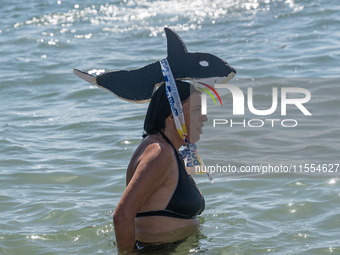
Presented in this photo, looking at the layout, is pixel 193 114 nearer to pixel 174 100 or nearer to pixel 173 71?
pixel 174 100

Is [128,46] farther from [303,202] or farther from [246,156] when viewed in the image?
[303,202]

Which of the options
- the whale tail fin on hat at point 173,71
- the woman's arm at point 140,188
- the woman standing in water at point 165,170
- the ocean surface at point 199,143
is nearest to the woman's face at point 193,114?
the woman standing in water at point 165,170

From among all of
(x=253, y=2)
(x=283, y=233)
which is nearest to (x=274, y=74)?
(x=283, y=233)

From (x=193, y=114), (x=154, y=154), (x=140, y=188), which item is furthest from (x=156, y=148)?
(x=193, y=114)

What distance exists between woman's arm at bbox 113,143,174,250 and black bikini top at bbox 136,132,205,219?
0.55 feet

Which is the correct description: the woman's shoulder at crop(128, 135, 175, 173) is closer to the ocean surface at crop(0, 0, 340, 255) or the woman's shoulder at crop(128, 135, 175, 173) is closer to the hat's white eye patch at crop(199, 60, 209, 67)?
the hat's white eye patch at crop(199, 60, 209, 67)

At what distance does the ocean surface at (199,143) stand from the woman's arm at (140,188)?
550 mm

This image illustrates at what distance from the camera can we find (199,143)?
273 inches

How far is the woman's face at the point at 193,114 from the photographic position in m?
3.41

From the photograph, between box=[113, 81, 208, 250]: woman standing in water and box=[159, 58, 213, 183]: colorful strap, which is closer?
box=[113, 81, 208, 250]: woman standing in water

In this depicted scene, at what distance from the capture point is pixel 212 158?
6.34 m

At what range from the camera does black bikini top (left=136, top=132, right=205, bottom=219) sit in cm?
336

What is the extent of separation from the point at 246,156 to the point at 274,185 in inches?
38.4

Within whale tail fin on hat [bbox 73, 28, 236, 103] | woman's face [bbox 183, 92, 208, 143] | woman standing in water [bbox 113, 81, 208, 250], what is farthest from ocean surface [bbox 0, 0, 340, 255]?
whale tail fin on hat [bbox 73, 28, 236, 103]
